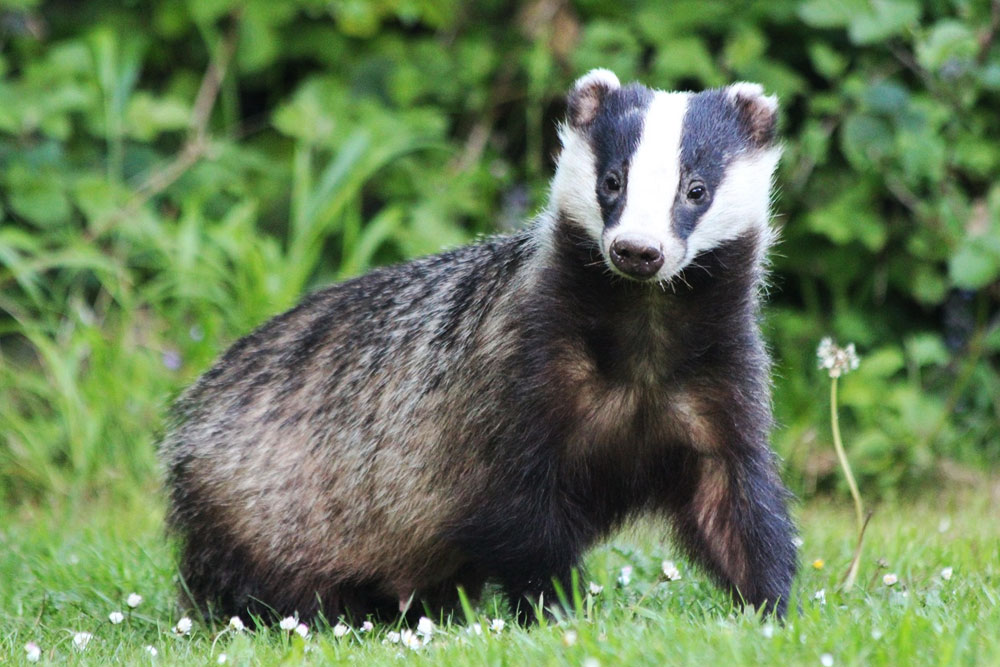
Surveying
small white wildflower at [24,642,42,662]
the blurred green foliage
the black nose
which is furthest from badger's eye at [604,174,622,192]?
the blurred green foliage

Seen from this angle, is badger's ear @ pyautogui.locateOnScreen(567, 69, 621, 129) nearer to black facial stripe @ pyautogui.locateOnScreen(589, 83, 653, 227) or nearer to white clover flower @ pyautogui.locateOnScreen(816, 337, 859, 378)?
black facial stripe @ pyautogui.locateOnScreen(589, 83, 653, 227)

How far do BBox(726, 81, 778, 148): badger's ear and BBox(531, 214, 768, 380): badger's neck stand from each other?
13.2 inches

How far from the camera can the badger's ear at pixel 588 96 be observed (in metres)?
3.65

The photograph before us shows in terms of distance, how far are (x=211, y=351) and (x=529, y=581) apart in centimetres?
276

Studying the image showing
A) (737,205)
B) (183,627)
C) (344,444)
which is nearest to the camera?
(737,205)

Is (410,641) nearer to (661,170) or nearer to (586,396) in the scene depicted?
(586,396)

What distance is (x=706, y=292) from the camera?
3.51m

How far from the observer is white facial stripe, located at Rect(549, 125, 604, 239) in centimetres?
344

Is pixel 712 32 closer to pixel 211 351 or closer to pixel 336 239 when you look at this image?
pixel 336 239

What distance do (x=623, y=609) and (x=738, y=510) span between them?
46 centimetres

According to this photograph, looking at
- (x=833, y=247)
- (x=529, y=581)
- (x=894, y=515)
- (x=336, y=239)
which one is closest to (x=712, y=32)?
(x=833, y=247)

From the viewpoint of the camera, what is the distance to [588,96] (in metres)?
3.68

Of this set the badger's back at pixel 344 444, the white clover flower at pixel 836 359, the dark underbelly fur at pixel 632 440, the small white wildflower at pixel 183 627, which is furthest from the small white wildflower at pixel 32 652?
the white clover flower at pixel 836 359

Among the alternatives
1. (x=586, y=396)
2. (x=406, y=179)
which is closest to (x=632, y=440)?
(x=586, y=396)
